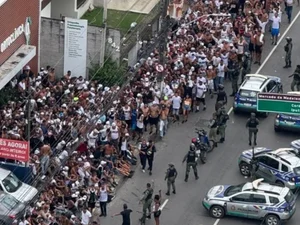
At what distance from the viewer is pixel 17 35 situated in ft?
167

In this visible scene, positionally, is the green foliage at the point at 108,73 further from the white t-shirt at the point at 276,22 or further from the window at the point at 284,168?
the window at the point at 284,168

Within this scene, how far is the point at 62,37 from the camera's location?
54.7m

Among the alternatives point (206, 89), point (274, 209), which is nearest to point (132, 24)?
point (206, 89)

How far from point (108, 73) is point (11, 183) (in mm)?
10792

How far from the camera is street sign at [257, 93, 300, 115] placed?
3759 centimetres

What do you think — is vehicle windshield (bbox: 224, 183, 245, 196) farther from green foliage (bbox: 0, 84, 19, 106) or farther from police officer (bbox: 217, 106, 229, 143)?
green foliage (bbox: 0, 84, 19, 106)

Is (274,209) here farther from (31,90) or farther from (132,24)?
(132,24)

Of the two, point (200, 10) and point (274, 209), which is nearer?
point (274, 209)

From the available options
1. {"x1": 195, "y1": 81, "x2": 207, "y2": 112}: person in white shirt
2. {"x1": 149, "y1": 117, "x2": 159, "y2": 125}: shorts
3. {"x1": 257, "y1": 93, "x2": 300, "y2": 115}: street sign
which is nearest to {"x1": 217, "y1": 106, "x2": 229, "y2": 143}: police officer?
{"x1": 195, "y1": 81, "x2": 207, "y2": 112}: person in white shirt

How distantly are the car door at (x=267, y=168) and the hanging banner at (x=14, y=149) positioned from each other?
30.8ft

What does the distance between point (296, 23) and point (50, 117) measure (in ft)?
62.1

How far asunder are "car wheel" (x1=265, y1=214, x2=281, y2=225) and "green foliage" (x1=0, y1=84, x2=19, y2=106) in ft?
37.8

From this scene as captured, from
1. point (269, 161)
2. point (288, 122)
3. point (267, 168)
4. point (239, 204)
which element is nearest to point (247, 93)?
point (288, 122)

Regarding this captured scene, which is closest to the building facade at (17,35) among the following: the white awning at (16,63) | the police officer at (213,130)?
the white awning at (16,63)
